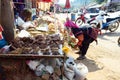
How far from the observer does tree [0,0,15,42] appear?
5.52m

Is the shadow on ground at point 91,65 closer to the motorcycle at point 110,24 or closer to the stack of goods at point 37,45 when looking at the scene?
the stack of goods at point 37,45

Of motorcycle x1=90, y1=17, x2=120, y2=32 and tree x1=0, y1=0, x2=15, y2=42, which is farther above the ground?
tree x1=0, y1=0, x2=15, y2=42

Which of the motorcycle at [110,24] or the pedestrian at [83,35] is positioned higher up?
the pedestrian at [83,35]

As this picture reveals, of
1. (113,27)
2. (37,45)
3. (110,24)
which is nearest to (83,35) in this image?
(37,45)

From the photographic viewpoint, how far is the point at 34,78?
449cm

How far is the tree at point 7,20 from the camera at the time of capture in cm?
552

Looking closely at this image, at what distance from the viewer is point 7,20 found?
5.59 meters

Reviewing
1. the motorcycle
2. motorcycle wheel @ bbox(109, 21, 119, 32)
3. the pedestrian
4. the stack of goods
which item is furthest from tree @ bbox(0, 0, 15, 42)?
motorcycle wheel @ bbox(109, 21, 119, 32)

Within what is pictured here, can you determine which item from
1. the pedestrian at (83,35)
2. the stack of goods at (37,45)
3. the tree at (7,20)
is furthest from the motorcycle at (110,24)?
the stack of goods at (37,45)

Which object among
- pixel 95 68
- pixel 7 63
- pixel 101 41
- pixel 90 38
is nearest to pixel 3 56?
pixel 7 63

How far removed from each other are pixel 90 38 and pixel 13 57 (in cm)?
373

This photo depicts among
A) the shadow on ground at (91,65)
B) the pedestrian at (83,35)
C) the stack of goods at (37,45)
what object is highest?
the stack of goods at (37,45)

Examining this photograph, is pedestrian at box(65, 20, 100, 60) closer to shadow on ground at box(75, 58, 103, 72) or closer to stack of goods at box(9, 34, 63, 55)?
shadow on ground at box(75, 58, 103, 72)

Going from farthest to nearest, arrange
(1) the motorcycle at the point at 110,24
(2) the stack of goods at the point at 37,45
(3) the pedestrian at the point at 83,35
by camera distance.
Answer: (1) the motorcycle at the point at 110,24 → (3) the pedestrian at the point at 83,35 → (2) the stack of goods at the point at 37,45
